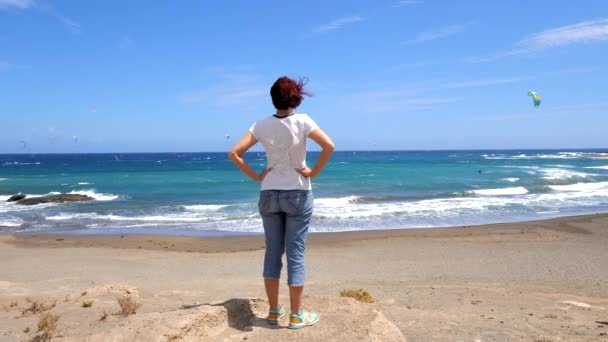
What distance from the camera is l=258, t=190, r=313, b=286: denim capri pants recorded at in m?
3.65

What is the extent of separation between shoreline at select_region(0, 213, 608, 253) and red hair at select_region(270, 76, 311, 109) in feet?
27.2

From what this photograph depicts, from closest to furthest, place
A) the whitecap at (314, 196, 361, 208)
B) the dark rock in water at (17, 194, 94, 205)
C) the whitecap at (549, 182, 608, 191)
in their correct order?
the whitecap at (314, 196, 361, 208), the dark rock in water at (17, 194, 94, 205), the whitecap at (549, 182, 608, 191)

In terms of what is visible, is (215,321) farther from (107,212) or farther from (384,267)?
(107,212)

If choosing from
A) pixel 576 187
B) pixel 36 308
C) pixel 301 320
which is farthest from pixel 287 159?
pixel 576 187

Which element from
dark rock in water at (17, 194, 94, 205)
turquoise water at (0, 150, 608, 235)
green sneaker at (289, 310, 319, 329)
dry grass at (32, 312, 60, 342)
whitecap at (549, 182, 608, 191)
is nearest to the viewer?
dry grass at (32, 312, 60, 342)

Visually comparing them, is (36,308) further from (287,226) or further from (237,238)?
(237,238)

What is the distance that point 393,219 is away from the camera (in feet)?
56.4

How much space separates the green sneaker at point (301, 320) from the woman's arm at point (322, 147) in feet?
3.53

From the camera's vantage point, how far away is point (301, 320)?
12.5 feet

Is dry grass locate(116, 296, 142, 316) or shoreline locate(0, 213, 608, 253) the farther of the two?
shoreline locate(0, 213, 608, 253)

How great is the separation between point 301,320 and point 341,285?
3480mm

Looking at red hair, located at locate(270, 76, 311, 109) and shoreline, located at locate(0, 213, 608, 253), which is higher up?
red hair, located at locate(270, 76, 311, 109)

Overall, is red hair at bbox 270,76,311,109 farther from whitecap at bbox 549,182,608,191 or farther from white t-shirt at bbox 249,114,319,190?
whitecap at bbox 549,182,608,191

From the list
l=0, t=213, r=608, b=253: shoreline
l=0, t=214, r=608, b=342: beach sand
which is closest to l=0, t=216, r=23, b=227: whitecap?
l=0, t=213, r=608, b=253: shoreline
